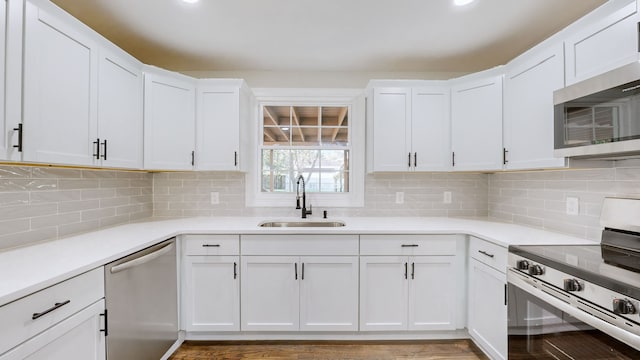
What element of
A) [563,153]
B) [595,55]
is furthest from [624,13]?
[563,153]

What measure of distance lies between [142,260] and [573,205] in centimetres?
281

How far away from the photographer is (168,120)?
230cm

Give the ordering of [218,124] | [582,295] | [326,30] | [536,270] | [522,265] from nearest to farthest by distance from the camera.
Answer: [582,295] → [536,270] → [522,265] → [326,30] → [218,124]

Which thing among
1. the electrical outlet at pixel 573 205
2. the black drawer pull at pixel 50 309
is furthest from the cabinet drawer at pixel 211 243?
the electrical outlet at pixel 573 205

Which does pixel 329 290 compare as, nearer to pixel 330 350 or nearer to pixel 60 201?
pixel 330 350

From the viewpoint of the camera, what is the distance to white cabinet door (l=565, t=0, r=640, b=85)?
1.35 m

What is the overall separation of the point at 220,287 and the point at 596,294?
7.07ft

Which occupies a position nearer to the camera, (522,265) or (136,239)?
(522,265)

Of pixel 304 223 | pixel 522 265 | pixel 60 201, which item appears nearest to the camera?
pixel 522 265

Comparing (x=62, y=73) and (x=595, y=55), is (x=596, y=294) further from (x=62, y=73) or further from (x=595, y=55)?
(x=62, y=73)

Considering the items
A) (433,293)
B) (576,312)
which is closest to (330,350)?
(433,293)

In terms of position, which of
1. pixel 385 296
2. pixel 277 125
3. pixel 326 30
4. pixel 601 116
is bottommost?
pixel 385 296

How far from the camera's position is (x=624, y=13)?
4.50 feet

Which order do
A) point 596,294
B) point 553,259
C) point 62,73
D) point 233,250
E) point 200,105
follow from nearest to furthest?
point 596,294, point 553,259, point 62,73, point 233,250, point 200,105
